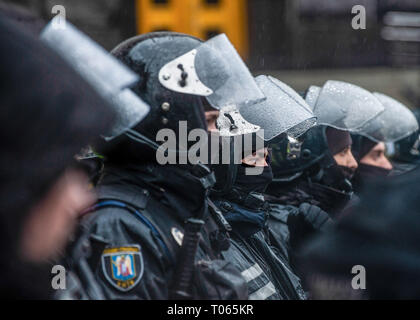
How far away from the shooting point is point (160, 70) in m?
2.84

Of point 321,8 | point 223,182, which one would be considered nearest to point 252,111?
point 223,182

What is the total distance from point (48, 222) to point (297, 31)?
406 inches

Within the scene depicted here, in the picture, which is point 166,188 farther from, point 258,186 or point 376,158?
point 376,158

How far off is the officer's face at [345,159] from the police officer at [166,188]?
73.1 inches

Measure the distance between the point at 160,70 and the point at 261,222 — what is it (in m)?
1.02

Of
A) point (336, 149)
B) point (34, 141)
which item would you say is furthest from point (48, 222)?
point (336, 149)

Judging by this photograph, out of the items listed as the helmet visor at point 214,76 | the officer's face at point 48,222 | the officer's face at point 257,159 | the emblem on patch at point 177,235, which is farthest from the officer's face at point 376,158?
the officer's face at point 48,222

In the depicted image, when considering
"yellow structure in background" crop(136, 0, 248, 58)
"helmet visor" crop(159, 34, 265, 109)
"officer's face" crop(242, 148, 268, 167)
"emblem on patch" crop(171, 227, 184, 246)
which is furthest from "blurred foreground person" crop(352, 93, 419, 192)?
"yellow structure in background" crop(136, 0, 248, 58)

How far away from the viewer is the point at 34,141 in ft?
4.16

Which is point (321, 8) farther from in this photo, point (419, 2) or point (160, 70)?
point (160, 70)

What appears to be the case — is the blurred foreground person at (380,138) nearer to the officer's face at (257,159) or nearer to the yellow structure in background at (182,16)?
the officer's face at (257,159)
